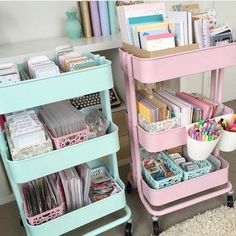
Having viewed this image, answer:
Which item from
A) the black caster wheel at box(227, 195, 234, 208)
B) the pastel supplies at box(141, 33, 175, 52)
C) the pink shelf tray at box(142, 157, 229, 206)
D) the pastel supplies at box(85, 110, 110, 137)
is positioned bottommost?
the black caster wheel at box(227, 195, 234, 208)

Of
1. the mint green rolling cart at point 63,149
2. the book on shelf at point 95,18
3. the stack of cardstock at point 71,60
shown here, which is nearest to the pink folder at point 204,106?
the mint green rolling cart at point 63,149

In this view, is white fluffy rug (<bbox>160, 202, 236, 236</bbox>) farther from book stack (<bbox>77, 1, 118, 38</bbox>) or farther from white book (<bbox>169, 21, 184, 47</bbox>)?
book stack (<bbox>77, 1, 118, 38</bbox>)

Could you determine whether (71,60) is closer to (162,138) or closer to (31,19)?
(162,138)

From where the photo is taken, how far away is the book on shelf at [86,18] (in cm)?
161

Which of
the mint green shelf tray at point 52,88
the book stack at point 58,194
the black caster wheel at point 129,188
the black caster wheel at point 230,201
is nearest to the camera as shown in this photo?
the mint green shelf tray at point 52,88

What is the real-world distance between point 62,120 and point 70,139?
9 centimetres

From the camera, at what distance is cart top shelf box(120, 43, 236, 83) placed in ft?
3.33

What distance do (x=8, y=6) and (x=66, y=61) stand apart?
0.80 m

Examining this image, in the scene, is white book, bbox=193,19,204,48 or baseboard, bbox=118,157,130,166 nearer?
white book, bbox=193,19,204,48

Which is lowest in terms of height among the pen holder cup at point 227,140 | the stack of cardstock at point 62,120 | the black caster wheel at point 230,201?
the black caster wheel at point 230,201

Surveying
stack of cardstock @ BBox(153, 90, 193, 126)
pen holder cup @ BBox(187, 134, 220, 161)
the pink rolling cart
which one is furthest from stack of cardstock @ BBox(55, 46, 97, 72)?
pen holder cup @ BBox(187, 134, 220, 161)

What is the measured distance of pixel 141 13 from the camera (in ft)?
3.63

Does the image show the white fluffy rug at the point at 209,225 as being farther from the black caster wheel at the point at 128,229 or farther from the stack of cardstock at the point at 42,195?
the stack of cardstock at the point at 42,195

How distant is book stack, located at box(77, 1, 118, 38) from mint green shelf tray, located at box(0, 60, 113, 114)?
0.71 metres
